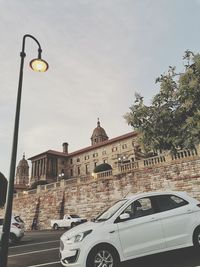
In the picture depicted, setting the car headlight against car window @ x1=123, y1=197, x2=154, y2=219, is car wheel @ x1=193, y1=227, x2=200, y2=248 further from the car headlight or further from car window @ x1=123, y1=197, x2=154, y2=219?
the car headlight

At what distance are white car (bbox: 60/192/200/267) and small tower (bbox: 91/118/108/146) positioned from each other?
74.1 metres

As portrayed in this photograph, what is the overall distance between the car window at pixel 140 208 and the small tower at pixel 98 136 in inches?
2915

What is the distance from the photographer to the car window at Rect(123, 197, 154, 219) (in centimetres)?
563

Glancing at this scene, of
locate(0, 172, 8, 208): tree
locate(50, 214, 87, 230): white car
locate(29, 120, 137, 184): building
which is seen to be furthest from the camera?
locate(29, 120, 137, 184): building

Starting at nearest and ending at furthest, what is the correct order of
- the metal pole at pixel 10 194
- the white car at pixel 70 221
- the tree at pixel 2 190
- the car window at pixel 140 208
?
the metal pole at pixel 10 194 < the car window at pixel 140 208 < the white car at pixel 70 221 < the tree at pixel 2 190

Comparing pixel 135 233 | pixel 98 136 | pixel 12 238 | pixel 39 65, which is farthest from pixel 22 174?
pixel 135 233

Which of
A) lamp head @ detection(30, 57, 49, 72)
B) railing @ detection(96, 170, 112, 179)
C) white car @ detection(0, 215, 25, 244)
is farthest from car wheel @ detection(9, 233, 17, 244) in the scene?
railing @ detection(96, 170, 112, 179)

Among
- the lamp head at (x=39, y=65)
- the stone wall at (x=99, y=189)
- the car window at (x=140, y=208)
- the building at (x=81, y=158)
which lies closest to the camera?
the car window at (x=140, y=208)

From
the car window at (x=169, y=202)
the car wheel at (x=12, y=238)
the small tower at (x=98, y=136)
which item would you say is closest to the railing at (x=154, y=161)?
the car wheel at (x=12, y=238)

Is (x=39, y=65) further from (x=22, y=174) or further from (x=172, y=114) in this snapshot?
(x=22, y=174)

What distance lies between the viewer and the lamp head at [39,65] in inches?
268

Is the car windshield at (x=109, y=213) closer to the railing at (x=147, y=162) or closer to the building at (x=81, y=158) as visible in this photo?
the railing at (x=147, y=162)

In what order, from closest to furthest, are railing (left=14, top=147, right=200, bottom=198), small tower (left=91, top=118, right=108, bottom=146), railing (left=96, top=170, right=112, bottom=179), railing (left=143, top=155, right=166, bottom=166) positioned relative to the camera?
railing (left=14, top=147, right=200, bottom=198), railing (left=143, top=155, right=166, bottom=166), railing (left=96, top=170, right=112, bottom=179), small tower (left=91, top=118, right=108, bottom=146)

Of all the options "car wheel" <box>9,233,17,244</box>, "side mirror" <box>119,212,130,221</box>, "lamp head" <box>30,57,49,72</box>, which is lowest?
"car wheel" <box>9,233,17,244</box>
